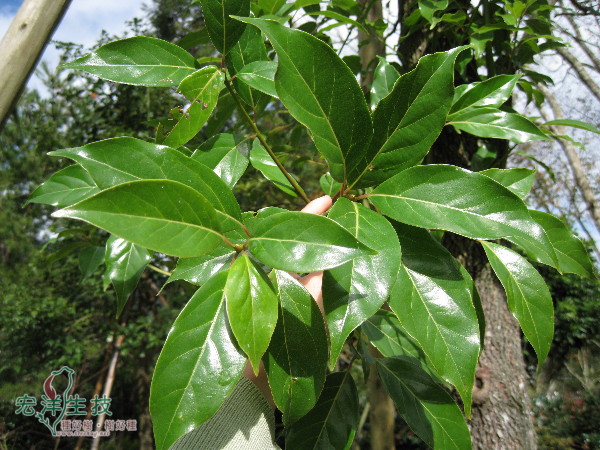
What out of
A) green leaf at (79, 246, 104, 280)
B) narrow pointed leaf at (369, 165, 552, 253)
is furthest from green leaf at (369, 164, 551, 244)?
green leaf at (79, 246, 104, 280)

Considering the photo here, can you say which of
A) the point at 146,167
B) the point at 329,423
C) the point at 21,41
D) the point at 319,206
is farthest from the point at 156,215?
the point at 21,41

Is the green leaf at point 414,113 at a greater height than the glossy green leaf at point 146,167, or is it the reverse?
the green leaf at point 414,113

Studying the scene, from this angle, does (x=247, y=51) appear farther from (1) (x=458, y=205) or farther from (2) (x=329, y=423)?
(2) (x=329, y=423)

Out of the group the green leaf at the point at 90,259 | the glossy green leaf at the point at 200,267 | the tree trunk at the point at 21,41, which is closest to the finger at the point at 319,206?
the glossy green leaf at the point at 200,267

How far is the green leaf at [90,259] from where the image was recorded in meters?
1.01

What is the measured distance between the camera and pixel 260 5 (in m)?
0.80

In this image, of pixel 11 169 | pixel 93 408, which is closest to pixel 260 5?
pixel 93 408

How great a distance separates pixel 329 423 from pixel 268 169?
37cm

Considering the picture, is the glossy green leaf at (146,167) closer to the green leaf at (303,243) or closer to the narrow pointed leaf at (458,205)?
the green leaf at (303,243)

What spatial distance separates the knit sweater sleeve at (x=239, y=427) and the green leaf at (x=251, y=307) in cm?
19

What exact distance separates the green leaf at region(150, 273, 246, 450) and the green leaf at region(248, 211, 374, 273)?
5cm

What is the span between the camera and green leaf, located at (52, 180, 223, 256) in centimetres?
28

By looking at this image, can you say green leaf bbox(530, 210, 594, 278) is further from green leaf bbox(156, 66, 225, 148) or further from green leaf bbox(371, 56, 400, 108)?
green leaf bbox(156, 66, 225, 148)

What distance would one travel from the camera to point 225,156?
58 cm
